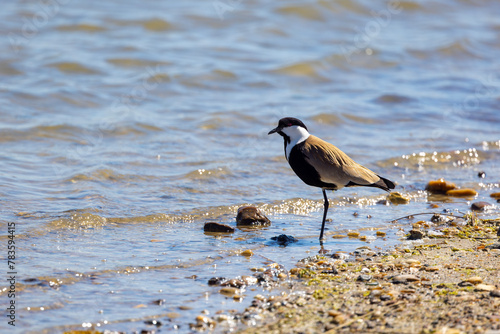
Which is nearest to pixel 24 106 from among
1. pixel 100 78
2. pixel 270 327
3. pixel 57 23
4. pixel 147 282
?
pixel 100 78

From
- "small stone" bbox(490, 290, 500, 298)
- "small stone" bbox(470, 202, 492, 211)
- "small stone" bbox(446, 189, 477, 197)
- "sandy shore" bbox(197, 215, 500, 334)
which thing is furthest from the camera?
"small stone" bbox(446, 189, 477, 197)

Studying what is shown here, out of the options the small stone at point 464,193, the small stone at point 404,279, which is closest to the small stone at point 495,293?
the small stone at point 404,279

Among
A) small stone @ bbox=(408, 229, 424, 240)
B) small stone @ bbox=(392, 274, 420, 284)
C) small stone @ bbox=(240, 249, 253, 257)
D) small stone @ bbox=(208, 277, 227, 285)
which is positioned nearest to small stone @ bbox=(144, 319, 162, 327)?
small stone @ bbox=(208, 277, 227, 285)

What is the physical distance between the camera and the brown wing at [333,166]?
6699 millimetres

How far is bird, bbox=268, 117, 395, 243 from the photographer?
6.70 meters

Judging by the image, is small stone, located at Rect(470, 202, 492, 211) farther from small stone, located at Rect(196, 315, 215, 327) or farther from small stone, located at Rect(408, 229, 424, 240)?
small stone, located at Rect(196, 315, 215, 327)

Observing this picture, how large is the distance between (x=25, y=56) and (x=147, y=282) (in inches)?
390

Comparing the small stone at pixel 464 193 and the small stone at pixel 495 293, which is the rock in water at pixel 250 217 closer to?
the small stone at pixel 464 193

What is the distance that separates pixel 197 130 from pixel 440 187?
4152 millimetres

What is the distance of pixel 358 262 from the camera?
5.73 m

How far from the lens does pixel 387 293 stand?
15.6ft

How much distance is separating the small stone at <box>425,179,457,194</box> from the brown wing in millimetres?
1825

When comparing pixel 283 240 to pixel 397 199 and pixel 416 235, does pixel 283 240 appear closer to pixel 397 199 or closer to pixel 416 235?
pixel 416 235

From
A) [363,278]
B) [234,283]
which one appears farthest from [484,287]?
[234,283]
